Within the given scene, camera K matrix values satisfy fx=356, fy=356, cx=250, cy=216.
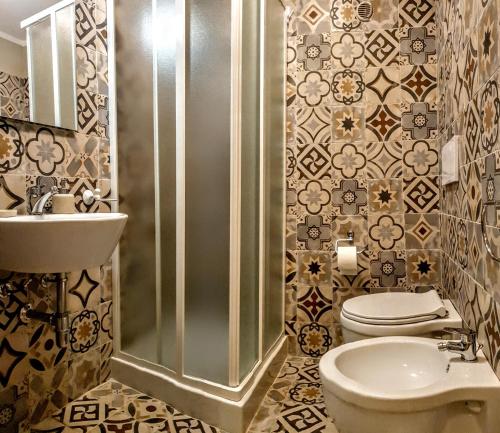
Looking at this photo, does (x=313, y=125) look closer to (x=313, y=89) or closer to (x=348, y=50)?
(x=313, y=89)

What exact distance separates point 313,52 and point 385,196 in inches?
37.1

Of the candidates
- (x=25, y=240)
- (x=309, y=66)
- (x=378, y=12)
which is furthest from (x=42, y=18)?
(x=378, y=12)

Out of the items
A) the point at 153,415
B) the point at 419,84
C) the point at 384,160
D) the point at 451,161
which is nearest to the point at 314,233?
→ the point at 384,160

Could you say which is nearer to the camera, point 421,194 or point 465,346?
point 465,346

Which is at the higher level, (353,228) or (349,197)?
(349,197)

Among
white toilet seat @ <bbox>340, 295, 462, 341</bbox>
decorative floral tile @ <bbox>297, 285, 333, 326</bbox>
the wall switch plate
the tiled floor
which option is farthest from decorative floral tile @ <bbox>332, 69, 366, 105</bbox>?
the tiled floor

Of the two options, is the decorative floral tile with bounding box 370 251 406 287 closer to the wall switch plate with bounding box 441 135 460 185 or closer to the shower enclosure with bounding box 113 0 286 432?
the wall switch plate with bounding box 441 135 460 185

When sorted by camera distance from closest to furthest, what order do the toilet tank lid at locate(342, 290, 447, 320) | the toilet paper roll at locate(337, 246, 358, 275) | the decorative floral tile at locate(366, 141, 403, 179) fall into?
the toilet tank lid at locate(342, 290, 447, 320) → the toilet paper roll at locate(337, 246, 358, 275) → the decorative floral tile at locate(366, 141, 403, 179)

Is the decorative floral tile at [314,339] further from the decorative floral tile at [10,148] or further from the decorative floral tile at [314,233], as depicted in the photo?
the decorative floral tile at [10,148]

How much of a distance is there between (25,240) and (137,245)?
27.9 inches

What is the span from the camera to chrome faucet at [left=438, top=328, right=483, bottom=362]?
1080 mm

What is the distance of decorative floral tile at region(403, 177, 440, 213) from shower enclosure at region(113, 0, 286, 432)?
80 centimetres

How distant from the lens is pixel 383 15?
6.60 feet

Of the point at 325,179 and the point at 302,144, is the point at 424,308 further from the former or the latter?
the point at 302,144
